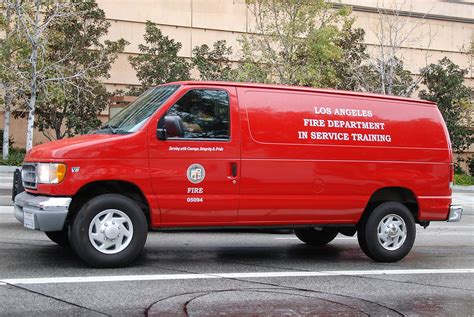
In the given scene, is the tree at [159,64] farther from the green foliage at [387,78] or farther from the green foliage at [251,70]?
the green foliage at [387,78]

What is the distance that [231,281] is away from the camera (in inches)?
274

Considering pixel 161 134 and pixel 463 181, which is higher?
pixel 161 134

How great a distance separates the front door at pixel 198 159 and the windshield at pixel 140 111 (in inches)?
7.2

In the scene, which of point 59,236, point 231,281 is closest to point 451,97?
point 59,236

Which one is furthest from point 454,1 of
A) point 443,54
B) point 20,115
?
point 20,115

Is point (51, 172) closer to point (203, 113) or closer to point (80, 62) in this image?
point (203, 113)

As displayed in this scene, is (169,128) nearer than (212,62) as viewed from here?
Yes

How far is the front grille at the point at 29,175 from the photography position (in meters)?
7.26

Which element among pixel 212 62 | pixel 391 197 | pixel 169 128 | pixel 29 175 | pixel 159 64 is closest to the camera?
pixel 169 128

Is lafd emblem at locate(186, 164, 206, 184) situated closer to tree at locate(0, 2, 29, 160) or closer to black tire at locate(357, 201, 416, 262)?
black tire at locate(357, 201, 416, 262)

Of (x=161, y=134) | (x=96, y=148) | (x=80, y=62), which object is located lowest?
(x=96, y=148)

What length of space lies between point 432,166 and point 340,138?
1.53 m

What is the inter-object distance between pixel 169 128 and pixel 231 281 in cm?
184

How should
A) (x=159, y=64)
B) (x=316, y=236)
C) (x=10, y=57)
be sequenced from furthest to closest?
(x=159, y=64) < (x=10, y=57) < (x=316, y=236)
